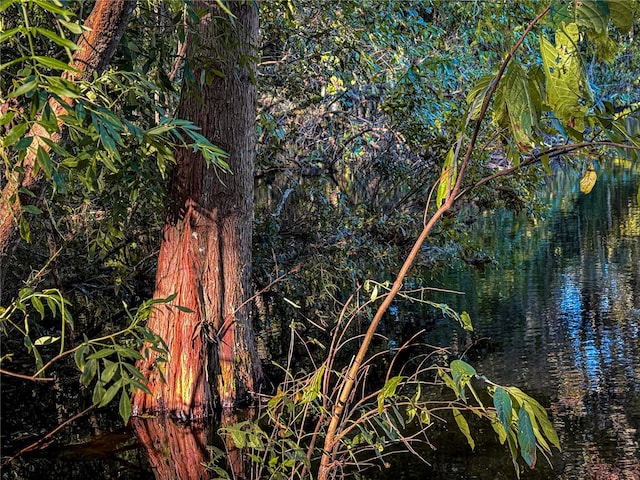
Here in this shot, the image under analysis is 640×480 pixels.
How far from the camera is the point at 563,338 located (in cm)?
772

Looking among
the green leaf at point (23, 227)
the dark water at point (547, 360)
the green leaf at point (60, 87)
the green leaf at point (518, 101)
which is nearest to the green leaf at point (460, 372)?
the green leaf at point (518, 101)

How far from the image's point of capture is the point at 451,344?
7926mm

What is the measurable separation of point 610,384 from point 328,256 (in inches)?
113

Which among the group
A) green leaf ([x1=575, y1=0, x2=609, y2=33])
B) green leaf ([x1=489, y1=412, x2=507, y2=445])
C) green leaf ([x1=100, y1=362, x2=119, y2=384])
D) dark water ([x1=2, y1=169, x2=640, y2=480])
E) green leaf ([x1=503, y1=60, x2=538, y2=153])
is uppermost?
green leaf ([x1=575, y1=0, x2=609, y2=33])

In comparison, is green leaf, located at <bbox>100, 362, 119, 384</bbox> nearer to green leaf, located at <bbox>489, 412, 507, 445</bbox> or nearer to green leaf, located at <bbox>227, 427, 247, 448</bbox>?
green leaf, located at <bbox>227, 427, 247, 448</bbox>

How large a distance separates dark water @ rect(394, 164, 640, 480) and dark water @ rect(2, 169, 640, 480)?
0.01 meters

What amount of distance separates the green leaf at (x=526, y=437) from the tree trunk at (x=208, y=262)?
13.9 ft

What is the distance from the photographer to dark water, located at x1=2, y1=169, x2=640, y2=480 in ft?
16.3

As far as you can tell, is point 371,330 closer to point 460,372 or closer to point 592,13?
point 460,372

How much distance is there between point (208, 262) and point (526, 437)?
4.43 meters

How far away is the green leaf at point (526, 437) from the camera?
2170 mm

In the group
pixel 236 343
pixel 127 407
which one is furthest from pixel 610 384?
pixel 127 407

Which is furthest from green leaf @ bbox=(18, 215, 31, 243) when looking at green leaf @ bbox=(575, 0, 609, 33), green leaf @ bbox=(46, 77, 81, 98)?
green leaf @ bbox=(575, 0, 609, 33)

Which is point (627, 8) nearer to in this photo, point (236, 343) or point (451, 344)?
point (236, 343)
